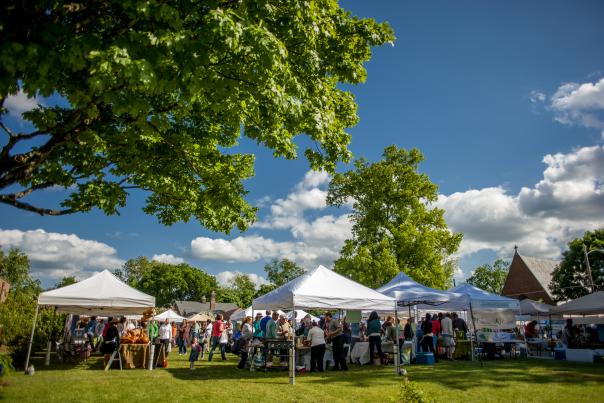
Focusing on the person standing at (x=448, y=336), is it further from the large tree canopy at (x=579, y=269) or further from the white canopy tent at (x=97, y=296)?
the large tree canopy at (x=579, y=269)

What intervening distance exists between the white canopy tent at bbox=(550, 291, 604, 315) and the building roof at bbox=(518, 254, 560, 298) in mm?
35771

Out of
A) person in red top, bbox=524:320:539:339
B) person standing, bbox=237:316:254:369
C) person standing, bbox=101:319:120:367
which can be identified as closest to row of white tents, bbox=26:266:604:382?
person standing, bbox=101:319:120:367

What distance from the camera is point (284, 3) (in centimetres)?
623

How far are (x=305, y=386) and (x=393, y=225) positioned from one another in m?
20.5

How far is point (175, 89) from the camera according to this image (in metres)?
6.00

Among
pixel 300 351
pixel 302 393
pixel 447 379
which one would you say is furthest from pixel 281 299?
pixel 447 379

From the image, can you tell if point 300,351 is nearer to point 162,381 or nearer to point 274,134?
point 162,381

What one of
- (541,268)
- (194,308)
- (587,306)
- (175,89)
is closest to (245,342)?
(175,89)

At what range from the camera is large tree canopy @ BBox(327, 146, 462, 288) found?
87.7 ft

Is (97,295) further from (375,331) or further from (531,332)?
(531,332)

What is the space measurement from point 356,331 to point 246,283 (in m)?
86.6

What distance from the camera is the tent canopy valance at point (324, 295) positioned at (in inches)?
451

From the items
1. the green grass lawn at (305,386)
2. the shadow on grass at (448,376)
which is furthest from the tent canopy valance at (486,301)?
the green grass lawn at (305,386)

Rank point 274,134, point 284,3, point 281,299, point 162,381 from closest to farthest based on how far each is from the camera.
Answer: point 284,3 < point 274,134 < point 162,381 < point 281,299
